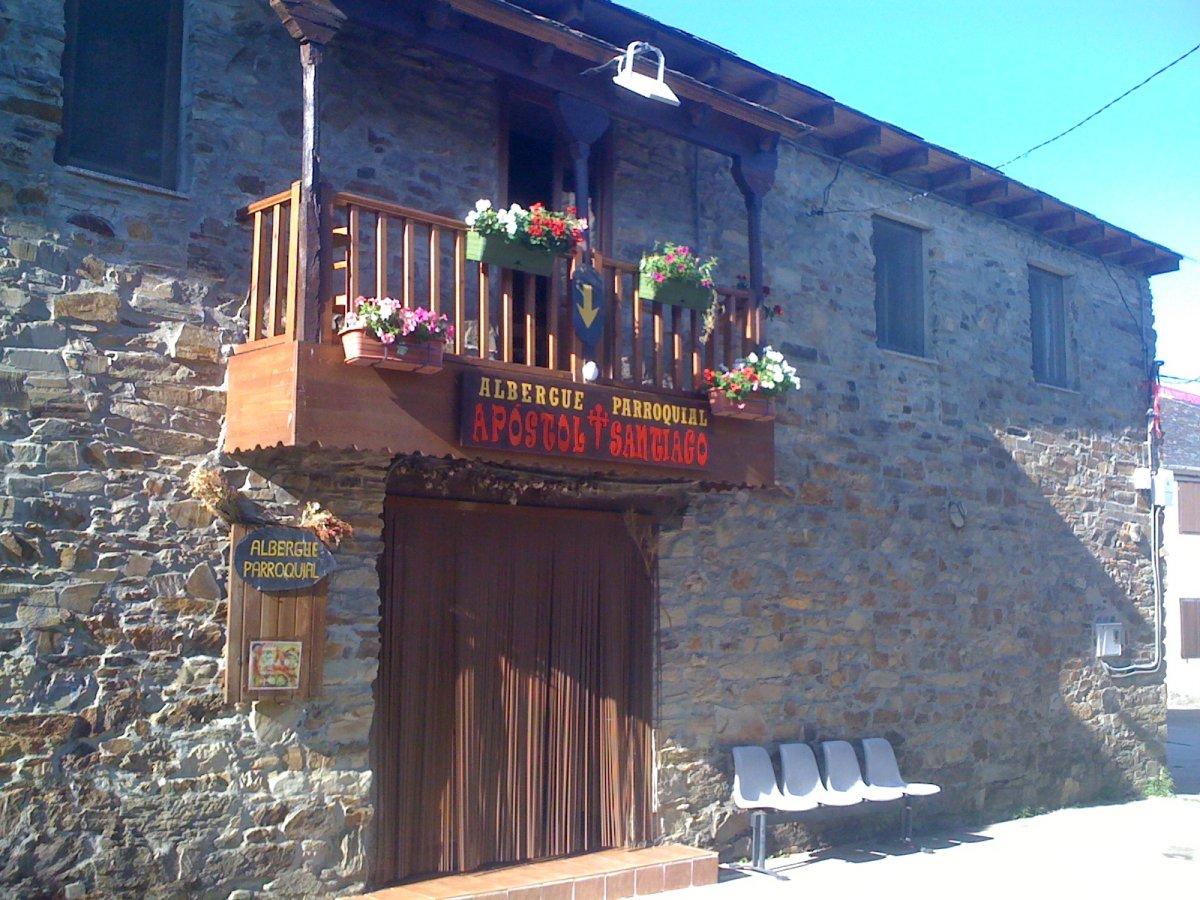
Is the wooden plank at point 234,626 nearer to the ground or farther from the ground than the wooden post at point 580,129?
nearer to the ground

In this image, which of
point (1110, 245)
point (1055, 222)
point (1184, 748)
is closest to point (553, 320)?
point (1055, 222)

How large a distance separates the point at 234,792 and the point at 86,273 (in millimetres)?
2828

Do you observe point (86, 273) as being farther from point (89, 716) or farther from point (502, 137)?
point (502, 137)

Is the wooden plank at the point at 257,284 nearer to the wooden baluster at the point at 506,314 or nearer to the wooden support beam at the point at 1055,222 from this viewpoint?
the wooden baluster at the point at 506,314

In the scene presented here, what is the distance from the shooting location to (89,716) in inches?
242

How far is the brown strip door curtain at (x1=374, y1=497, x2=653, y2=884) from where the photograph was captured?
24.2ft

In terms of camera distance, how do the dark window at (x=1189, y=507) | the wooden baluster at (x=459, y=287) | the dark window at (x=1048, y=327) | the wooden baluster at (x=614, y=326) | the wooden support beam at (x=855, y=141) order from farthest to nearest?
the dark window at (x=1189, y=507) → the dark window at (x=1048, y=327) → the wooden support beam at (x=855, y=141) → the wooden baluster at (x=614, y=326) → the wooden baluster at (x=459, y=287)

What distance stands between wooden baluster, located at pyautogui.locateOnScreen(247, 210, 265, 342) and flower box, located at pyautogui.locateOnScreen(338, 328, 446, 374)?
608mm

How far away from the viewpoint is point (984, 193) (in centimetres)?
1169

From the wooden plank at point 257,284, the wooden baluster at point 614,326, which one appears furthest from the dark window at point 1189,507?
the wooden plank at point 257,284

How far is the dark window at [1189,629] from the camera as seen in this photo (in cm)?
2317

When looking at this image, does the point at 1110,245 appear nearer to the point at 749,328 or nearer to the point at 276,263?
the point at 749,328

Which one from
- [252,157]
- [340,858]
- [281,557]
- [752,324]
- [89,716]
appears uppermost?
[252,157]

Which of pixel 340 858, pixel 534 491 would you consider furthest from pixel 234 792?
pixel 534 491
